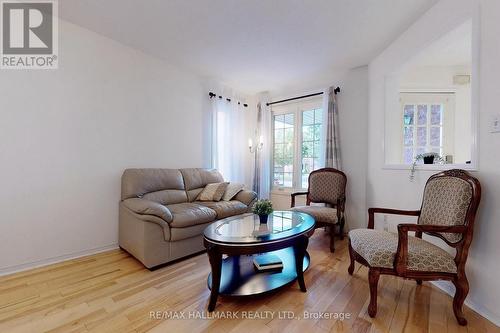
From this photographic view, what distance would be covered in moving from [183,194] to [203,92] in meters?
1.79

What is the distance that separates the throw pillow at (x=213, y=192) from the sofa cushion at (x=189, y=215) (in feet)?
1.59

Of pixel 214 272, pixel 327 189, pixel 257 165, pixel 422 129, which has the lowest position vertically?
pixel 214 272

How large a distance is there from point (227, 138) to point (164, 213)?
219 centimetres

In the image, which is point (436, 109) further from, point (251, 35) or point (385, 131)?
point (251, 35)

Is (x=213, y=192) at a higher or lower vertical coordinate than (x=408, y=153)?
lower

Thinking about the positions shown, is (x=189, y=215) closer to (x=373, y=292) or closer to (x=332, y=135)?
(x=373, y=292)

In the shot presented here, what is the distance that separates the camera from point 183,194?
3.17 meters

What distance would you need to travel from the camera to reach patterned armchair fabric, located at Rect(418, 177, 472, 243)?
159cm

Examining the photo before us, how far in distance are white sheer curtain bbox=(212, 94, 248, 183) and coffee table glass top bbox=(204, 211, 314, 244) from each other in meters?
1.83

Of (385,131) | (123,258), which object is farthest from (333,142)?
(123,258)

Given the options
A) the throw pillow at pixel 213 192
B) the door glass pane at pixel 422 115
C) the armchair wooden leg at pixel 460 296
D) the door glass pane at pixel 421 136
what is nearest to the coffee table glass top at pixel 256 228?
the throw pillow at pixel 213 192

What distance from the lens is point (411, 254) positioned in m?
1.58

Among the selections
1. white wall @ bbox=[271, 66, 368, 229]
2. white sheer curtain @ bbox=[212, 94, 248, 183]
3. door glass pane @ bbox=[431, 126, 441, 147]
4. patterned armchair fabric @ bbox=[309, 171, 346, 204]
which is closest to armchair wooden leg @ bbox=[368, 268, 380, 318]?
patterned armchair fabric @ bbox=[309, 171, 346, 204]

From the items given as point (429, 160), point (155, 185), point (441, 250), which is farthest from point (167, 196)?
point (429, 160)
